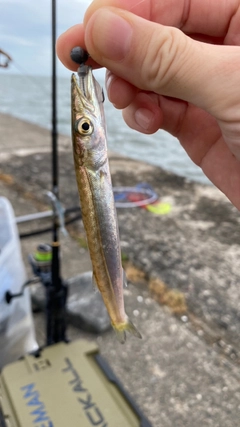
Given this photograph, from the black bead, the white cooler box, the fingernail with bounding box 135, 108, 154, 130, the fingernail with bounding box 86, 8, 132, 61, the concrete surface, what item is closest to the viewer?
the fingernail with bounding box 86, 8, 132, 61

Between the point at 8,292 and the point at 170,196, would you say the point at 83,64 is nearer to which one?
the point at 8,292

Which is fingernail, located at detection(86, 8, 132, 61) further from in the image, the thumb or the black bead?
the black bead

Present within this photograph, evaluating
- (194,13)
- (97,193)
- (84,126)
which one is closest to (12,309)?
(97,193)

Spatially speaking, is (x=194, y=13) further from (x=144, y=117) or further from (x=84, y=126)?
(x=84, y=126)

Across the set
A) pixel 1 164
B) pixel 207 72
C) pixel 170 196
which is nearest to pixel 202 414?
pixel 207 72

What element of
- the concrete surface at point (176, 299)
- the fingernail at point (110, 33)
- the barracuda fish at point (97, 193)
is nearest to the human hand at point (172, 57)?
the fingernail at point (110, 33)

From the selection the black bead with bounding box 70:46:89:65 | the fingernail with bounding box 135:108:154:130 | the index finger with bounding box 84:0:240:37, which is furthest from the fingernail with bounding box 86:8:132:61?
the fingernail with bounding box 135:108:154:130
